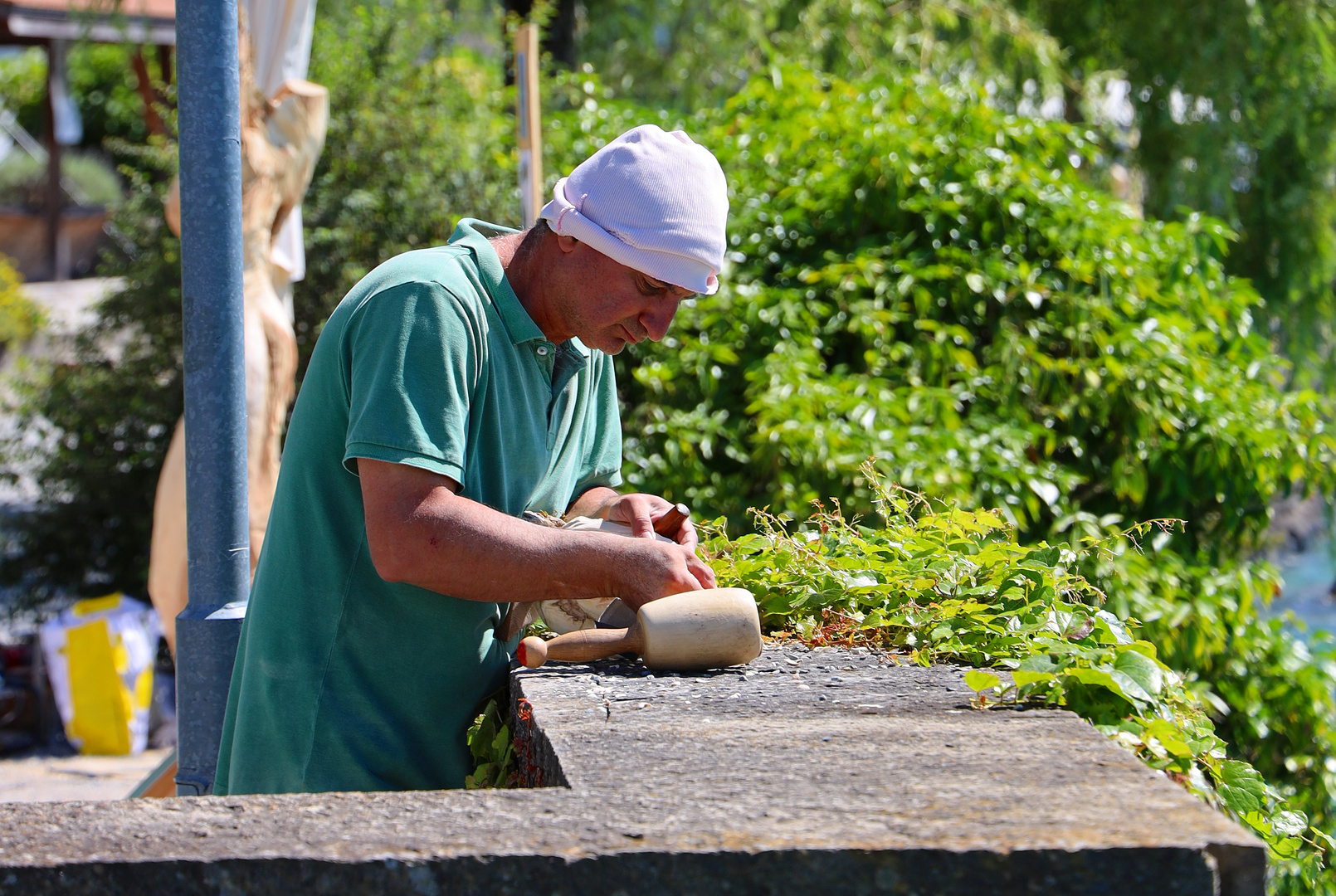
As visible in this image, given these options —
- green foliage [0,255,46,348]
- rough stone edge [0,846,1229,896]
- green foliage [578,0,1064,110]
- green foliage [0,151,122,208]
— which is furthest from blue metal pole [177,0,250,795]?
green foliage [0,151,122,208]

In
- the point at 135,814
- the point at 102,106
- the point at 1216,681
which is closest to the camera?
the point at 135,814

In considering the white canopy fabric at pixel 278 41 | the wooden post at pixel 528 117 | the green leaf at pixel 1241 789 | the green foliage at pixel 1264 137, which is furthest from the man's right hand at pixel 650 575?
the green foliage at pixel 1264 137

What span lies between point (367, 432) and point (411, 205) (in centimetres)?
540

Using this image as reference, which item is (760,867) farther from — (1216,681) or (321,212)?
(321,212)

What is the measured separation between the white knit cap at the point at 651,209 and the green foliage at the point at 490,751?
665mm

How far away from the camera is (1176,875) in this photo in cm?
109

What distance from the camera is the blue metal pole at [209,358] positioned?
244 cm

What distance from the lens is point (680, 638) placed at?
1.69 m

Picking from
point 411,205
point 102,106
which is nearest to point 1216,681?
point 411,205

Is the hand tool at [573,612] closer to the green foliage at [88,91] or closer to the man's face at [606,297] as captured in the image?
the man's face at [606,297]

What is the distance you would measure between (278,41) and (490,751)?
356 centimetres

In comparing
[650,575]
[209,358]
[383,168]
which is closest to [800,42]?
[383,168]

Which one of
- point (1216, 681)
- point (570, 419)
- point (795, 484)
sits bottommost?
point (1216, 681)

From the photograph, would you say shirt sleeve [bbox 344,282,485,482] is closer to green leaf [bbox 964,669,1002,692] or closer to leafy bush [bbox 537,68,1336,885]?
green leaf [bbox 964,669,1002,692]
